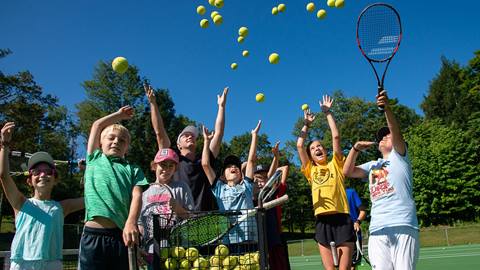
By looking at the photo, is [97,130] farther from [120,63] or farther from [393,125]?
[393,125]

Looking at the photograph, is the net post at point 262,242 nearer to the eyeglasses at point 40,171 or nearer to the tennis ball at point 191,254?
the tennis ball at point 191,254

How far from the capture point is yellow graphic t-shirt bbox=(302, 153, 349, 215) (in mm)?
5645

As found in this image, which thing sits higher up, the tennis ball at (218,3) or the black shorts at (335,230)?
the tennis ball at (218,3)

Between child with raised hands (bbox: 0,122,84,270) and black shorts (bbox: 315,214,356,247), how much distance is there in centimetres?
301

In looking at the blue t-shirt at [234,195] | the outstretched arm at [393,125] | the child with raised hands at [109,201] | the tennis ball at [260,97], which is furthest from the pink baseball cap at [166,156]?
the tennis ball at [260,97]

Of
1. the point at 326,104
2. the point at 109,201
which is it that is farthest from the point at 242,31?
the point at 109,201

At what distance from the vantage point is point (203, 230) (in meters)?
3.28

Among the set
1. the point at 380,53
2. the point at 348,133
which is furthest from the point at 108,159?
the point at 348,133

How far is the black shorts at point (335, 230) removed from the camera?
18.3 feet

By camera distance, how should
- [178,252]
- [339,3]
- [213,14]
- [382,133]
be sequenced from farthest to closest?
[213,14] → [339,3] → [382,133] → [178,252]

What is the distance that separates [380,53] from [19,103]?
27.5 metres

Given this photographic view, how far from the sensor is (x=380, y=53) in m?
5.56

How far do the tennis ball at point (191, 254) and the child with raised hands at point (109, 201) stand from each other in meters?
0.42

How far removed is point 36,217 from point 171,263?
6.32ft
